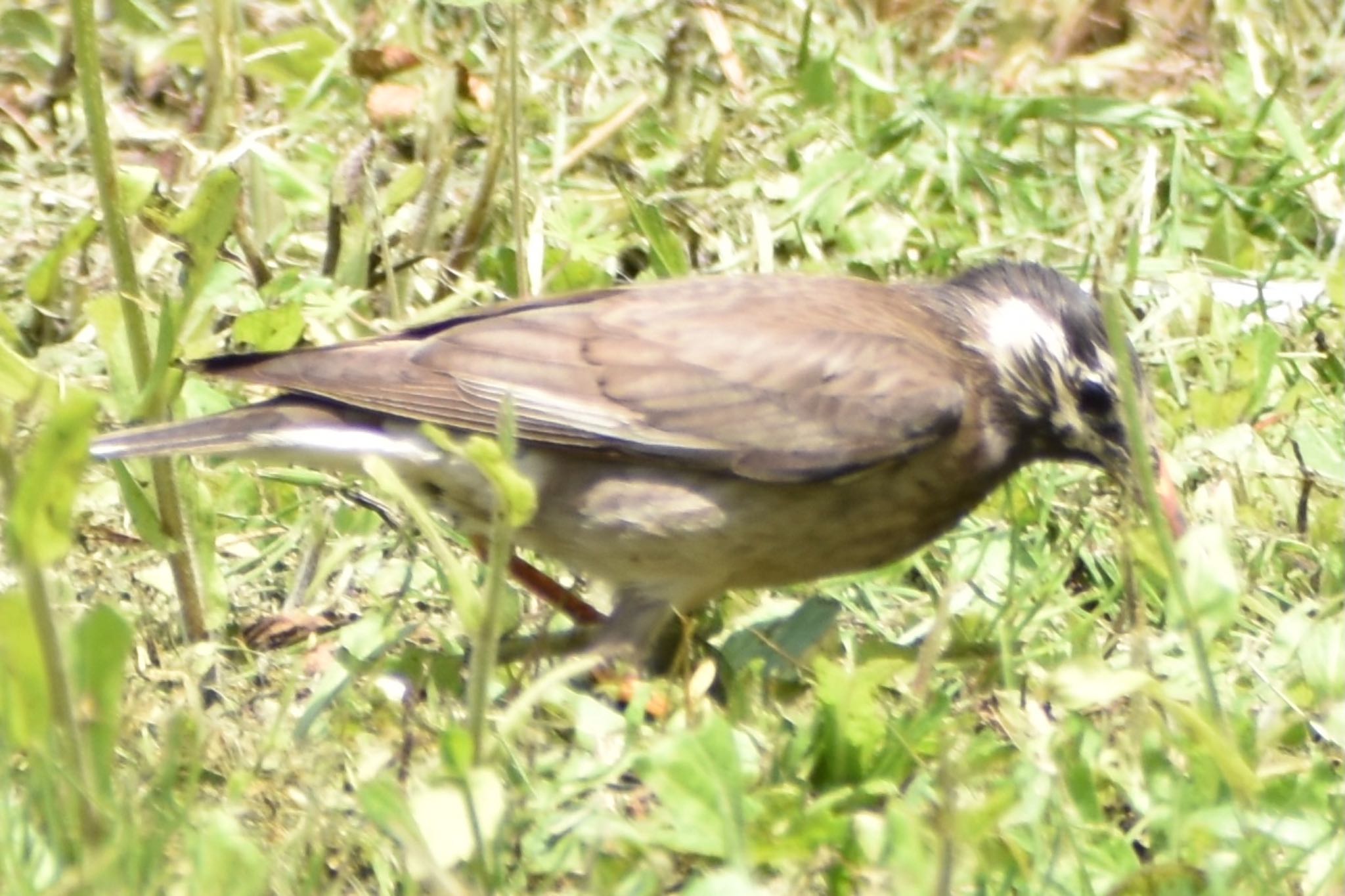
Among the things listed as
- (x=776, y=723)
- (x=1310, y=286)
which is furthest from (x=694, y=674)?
(x=1310, y=286)

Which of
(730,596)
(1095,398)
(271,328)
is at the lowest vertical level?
(730,596)

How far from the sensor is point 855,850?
3404 mm

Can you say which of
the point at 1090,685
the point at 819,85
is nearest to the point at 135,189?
the point at 1090,685

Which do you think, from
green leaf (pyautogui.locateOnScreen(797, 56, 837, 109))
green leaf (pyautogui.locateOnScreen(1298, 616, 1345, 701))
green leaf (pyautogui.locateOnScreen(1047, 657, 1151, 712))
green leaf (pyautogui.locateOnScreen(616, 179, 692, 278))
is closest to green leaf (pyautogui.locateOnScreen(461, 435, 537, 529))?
green leaf (pyautogui.locateOnScreen(1047, 657, 1151, 712))

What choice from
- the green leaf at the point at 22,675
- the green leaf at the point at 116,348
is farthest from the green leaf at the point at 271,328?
the green leaf at the point at 22,675

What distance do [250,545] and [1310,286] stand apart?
11.1 feet

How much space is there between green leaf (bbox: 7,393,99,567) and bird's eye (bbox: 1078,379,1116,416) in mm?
2719

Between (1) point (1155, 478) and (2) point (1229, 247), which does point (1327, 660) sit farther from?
(2) point (1229, 247)

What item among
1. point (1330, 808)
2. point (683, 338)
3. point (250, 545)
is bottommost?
point (250, 545)

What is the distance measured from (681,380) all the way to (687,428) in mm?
140

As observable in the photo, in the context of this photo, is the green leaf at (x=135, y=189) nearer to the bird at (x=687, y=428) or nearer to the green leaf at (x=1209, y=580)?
the bird at (x=687, y=428)

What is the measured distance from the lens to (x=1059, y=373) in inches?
184

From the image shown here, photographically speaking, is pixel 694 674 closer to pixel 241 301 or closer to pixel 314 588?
pixel 314 588

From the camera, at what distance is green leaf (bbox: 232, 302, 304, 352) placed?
5.31 metres
